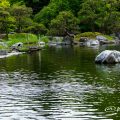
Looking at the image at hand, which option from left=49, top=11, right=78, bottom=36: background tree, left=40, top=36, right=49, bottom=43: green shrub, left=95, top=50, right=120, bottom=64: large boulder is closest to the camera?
left=95, top=50, right=120, bottom=64: large boulder

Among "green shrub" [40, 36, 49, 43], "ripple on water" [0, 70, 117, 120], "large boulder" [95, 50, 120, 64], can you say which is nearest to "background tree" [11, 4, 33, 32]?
"green shrub" [40, 36, 49, 43]

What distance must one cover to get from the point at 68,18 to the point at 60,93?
8797cm

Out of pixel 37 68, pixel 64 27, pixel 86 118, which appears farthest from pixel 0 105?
pixel 64 27

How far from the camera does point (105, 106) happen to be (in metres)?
24.9

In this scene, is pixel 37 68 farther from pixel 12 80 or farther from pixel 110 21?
pixel 110 21

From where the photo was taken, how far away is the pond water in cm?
2305

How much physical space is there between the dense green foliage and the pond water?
57.0 metres

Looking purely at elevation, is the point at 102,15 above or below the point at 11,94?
above

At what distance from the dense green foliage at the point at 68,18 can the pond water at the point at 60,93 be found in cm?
5696

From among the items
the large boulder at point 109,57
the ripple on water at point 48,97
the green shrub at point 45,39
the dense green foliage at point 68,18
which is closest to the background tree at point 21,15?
the dense green foliage at point 68,18

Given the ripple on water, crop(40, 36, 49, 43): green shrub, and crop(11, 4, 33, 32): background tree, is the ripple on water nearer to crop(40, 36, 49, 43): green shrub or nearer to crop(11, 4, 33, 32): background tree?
crop(11, 4, 33, 32): background tree

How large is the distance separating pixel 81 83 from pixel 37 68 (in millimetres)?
13172

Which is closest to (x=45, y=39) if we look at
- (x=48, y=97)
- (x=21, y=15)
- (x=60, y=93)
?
(x=21, y=15)

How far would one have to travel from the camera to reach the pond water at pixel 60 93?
23047 mm
